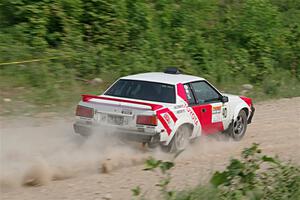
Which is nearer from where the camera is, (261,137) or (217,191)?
(217,191)

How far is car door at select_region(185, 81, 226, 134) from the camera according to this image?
472 inches

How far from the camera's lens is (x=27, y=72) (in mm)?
16328

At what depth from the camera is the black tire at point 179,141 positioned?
11.3 m

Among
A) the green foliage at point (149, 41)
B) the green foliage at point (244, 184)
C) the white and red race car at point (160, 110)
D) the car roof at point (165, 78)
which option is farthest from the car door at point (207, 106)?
the green foliage at point (149, 41)

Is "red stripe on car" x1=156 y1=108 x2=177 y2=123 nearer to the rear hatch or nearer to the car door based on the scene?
the rear hatch

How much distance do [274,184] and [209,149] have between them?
4.42 m

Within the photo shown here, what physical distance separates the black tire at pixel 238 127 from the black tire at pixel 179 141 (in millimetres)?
1677

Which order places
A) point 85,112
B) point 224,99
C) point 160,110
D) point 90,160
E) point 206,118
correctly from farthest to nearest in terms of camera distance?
point 224,99, point 206,118, point 85,112, point 160,110, point 90,160

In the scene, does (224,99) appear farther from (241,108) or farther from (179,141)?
(179,141)

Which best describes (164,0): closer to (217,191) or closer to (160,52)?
(160,52)

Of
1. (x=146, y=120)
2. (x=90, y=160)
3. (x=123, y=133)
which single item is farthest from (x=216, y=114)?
(x=90, y=160)

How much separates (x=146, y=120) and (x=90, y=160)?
3.55 ft

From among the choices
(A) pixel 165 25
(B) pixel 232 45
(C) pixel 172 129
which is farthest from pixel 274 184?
(B) pixel 232 45

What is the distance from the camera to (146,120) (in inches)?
424
